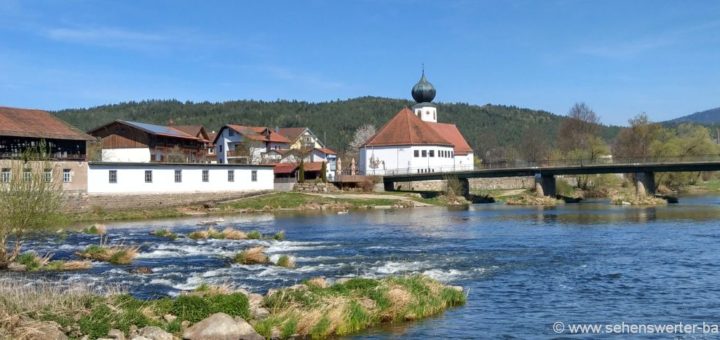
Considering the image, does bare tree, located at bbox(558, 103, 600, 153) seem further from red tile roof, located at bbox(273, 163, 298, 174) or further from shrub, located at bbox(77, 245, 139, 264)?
shrub, located at bbox(77, 245, 139, 264)

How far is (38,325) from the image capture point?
13.3 meters

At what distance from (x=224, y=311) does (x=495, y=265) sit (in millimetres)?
14246

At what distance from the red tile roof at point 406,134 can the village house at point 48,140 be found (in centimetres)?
4574

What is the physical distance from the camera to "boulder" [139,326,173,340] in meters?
14.2

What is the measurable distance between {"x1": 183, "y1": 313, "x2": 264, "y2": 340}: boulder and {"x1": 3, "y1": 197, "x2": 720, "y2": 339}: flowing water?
2.87 metres

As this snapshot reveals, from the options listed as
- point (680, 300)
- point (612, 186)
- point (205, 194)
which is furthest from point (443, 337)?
point (612, 186)

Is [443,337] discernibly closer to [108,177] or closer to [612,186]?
[108,177]

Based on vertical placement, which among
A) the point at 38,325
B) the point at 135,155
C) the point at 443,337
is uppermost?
the point at 135,155

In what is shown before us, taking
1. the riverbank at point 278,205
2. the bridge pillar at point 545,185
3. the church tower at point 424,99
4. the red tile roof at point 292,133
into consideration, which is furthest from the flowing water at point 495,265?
the red tile roof at point 292,133

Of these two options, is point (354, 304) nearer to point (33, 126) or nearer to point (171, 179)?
point (33, 126)

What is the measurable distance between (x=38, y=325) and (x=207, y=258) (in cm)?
1645

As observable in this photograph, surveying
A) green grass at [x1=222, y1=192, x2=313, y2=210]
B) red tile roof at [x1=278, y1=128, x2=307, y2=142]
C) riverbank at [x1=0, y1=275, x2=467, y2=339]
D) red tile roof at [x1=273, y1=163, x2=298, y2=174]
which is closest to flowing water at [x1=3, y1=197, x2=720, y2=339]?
riverbank at [x1=0, y1=275, x2=467, y2=339]

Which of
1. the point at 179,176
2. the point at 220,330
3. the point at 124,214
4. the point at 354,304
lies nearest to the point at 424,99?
the point at 179,176

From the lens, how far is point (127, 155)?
78.7 metres
